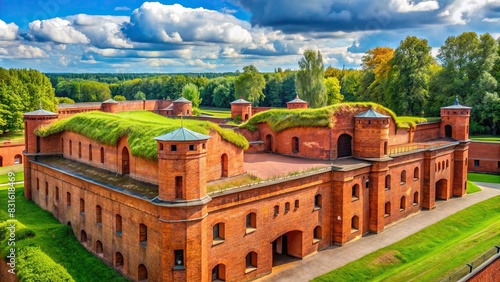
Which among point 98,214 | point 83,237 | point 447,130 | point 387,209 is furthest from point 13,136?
point 447,130

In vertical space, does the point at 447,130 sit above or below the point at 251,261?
above

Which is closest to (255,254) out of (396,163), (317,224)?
(317,224)

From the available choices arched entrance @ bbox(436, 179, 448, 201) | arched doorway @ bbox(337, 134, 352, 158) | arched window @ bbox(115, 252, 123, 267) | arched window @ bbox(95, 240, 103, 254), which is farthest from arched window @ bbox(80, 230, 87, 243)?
arched entrance @ bbox(436, 179, 448, 201)

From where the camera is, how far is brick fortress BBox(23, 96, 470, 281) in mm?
18422

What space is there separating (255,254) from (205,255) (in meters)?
3.65

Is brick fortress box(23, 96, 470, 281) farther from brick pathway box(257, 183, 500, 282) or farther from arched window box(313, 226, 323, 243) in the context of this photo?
brick pathway box(257, 183, 500, 282)

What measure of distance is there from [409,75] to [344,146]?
24.2m

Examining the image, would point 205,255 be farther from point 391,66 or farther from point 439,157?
point 391,66

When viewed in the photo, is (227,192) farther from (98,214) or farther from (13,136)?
(13,136)

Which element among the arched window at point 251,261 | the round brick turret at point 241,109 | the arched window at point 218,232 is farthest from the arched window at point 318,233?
the round brick turret at point 241,109

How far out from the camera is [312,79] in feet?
190

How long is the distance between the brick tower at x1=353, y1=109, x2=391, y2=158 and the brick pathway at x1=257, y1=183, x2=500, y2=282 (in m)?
5.35

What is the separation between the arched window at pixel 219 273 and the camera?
2070 centimetres

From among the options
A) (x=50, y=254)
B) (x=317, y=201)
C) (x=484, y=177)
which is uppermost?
(x=317, y=201)
